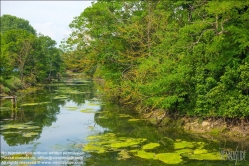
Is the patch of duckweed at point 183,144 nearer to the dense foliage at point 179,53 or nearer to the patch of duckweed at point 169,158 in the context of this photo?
the patch of duckweed at point 169,158

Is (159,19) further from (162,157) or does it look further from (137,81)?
(162,157)

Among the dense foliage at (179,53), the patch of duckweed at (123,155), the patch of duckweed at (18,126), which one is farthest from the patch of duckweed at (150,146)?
the patch of duckweed at (18,126)

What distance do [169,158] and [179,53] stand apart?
8.59 metres

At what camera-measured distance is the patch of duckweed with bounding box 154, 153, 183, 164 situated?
43.2ft

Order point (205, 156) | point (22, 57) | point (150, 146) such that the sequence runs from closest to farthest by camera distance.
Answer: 1. point (205, 156)
2. point (150, 146)
3. point (22, 57)

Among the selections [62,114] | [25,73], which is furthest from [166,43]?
[25,73]

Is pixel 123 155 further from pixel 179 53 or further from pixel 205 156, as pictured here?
pixel 179 53

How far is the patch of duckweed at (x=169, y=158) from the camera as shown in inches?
519

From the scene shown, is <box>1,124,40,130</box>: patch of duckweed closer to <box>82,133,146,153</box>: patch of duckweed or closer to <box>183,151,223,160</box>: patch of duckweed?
<box>82,133,146,153</box>: patch of duckweed

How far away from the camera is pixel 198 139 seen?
56.1 ft

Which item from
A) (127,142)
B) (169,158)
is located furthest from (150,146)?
(169,158)

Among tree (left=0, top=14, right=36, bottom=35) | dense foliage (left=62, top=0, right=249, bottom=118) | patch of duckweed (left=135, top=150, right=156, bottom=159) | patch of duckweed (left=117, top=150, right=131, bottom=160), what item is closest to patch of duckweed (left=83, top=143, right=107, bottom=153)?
patch of duckweed (left=117, top=150, right=131, bottom=160)

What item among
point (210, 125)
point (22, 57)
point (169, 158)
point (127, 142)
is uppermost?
point (22, 57)

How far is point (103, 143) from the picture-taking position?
16.7 metres
